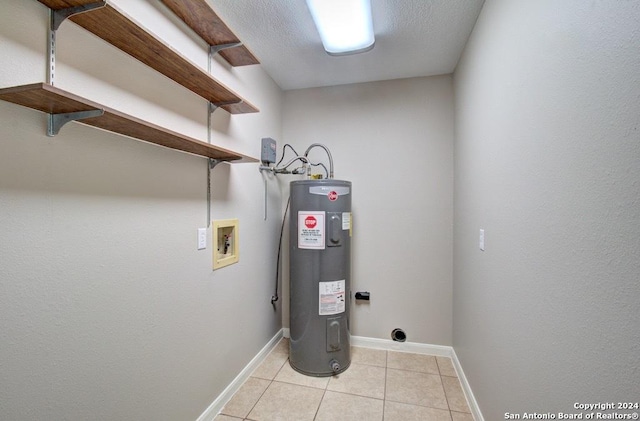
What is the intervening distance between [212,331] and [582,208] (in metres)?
1.89

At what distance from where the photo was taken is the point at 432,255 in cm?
246

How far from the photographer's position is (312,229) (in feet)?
7.04

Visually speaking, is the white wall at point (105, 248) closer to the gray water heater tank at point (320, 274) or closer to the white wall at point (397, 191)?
the gray water heater tank at point (320, 274)

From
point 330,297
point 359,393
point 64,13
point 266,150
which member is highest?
A: point 64,13

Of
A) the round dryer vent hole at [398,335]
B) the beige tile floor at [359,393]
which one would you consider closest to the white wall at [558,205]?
the beige tile floor at [359,393]

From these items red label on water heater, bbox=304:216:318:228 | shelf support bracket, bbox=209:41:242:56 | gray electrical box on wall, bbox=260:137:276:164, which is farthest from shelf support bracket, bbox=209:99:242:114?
red label on water heater, bbox=304:216:318:228

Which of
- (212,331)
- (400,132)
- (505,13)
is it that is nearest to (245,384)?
(212,331)

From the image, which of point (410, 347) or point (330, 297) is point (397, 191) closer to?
point (330, 297)

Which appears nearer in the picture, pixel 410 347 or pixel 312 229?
pixel 312 229

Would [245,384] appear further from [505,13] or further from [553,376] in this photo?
[505,13]

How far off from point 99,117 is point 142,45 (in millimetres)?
390

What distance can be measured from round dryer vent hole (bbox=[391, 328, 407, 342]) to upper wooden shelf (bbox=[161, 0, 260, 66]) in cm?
253

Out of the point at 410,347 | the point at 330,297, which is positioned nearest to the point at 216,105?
the point at 330,297

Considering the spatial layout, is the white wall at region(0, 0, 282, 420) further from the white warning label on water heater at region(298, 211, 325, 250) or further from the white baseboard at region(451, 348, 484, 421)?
the white baseboard at region(451, 348, 484, 421)
